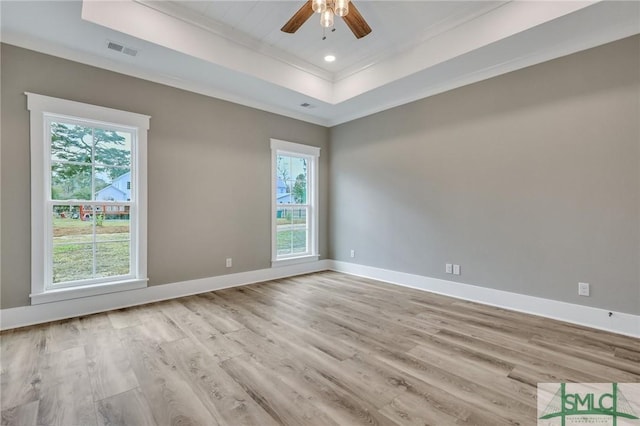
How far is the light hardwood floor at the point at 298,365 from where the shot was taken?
65.9 inches

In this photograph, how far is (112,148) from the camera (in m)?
3.46

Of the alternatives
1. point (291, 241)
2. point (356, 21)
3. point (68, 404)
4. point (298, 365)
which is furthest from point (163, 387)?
point (291, 241)

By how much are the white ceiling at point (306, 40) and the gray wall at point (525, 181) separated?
307 millimetres

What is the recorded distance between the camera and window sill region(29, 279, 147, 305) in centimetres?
296

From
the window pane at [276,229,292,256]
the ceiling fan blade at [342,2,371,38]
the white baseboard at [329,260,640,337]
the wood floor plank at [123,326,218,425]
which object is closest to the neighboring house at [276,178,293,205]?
A: the window pane at [276,229,292,256]

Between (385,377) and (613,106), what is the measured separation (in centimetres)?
327

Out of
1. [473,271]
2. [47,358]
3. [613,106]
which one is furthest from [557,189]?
[47,358]

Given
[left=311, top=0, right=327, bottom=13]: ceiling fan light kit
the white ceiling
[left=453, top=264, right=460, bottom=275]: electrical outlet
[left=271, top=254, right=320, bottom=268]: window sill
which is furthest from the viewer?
[left=271, top=254, right=320, bottom=268]: window sill

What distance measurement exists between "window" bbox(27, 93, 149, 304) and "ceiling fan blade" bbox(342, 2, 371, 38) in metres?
2.66

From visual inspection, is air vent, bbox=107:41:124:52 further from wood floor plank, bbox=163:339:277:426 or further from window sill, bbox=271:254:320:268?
window sill, bbox=271:254:320:268

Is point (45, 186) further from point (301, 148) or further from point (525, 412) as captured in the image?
point (525, 412)

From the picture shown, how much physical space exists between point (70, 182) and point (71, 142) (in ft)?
1.44

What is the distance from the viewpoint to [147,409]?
5.56 ft

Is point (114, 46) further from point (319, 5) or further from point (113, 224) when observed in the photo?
point (319, 5)
